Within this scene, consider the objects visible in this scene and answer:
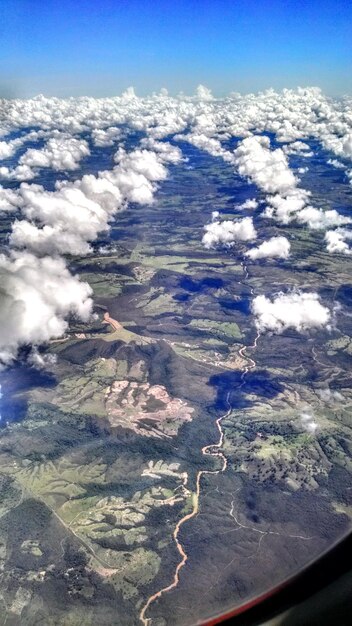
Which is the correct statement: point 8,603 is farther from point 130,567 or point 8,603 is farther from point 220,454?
point 220,454

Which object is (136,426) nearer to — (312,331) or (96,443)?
(96,443)

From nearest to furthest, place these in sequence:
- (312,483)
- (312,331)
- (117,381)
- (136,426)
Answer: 1. (312,483)
2. (136,426)
3. (117,381)
4. (312,331)

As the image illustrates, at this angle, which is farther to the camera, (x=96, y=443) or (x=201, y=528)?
(x=96, y=443)

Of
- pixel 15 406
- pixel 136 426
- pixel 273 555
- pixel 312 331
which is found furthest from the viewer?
pixel 312 331

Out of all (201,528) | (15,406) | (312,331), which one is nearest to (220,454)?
(201,528)

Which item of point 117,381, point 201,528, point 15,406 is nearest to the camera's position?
point 201,528

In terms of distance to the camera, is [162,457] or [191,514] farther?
[162,457]

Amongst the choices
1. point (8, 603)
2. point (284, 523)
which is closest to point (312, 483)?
point (284, 523)

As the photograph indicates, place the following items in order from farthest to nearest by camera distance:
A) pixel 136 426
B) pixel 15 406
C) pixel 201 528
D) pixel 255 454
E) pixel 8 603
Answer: pixel 15 406 < pixel 136 426 < pixel 255 454 < pixel 201 528 < pixel 8 603

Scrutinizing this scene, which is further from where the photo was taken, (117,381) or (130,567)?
(117,381)
